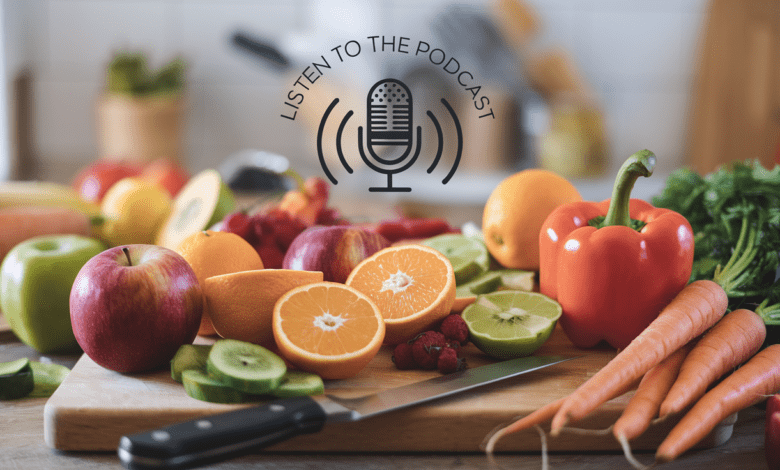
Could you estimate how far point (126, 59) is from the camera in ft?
8.93

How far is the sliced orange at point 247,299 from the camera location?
830 millimetres

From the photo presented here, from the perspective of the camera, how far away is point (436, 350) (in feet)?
2.69

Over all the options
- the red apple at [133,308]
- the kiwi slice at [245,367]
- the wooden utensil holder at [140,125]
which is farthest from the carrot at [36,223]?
the wooden utensil holder at [140,125]

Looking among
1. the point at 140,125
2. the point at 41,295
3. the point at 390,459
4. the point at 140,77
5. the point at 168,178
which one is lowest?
the point at 390,459

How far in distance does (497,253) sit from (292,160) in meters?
2.07

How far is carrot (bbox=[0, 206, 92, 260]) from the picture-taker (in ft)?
4.07

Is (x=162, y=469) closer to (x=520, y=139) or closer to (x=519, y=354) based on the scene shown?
(x=519, y=354)

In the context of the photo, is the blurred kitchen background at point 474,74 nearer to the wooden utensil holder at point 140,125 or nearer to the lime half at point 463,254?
the wooden utensil holder at point 140,125

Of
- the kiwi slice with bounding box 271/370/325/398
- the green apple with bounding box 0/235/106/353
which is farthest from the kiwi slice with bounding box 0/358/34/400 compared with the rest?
the kiwi slice with bounding box 271/370/325/398

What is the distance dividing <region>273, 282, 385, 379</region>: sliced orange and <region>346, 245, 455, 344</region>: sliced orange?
0.06 m

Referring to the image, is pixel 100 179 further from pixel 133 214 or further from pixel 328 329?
pixel 328 329

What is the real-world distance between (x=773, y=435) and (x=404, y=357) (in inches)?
16.3

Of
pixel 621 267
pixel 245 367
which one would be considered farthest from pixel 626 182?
pixel 245 367

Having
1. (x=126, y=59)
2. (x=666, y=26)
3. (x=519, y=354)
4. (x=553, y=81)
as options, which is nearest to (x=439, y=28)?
(x=553, y=81)
